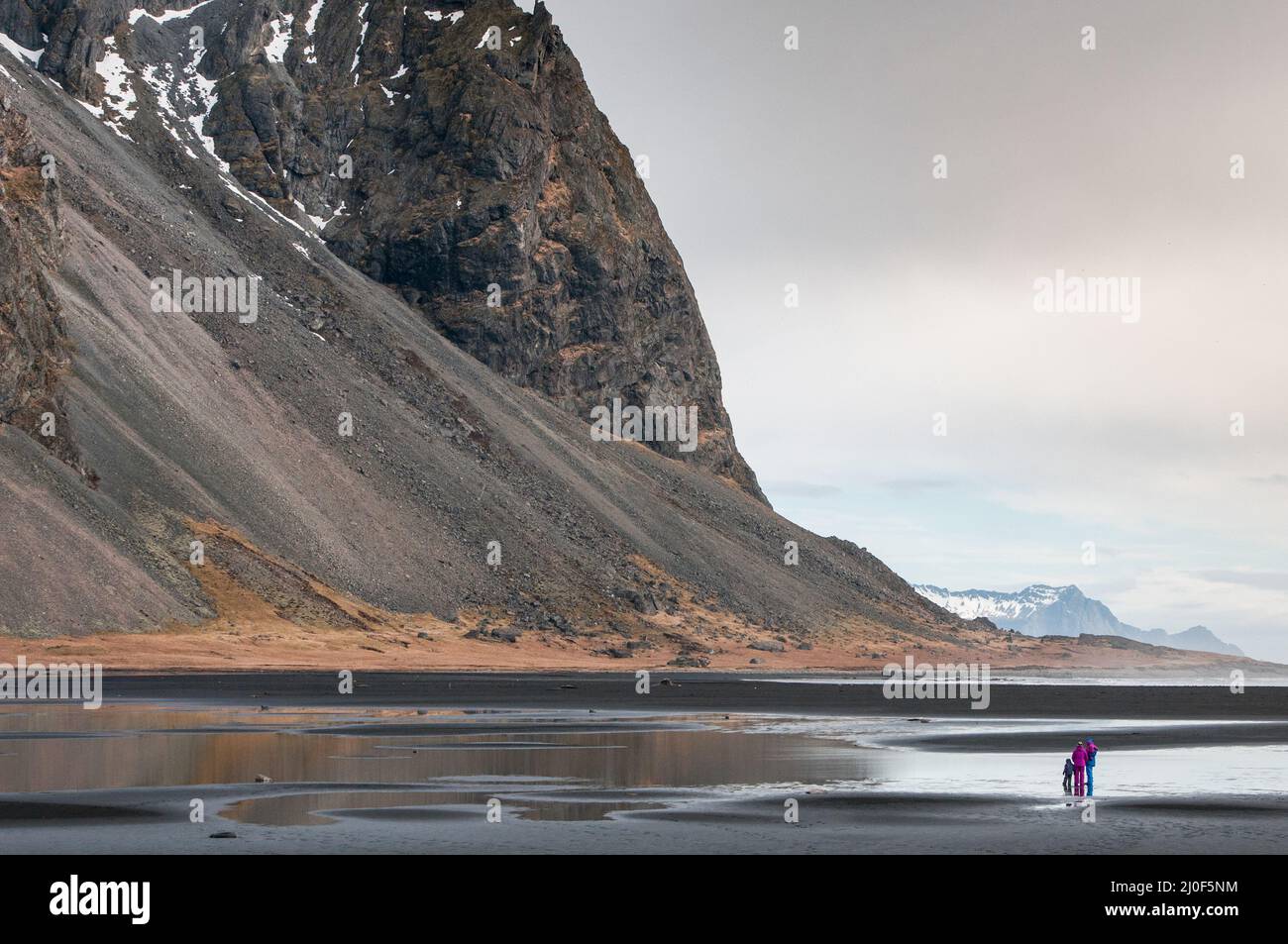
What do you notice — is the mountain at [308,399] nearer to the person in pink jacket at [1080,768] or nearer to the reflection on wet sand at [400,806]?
the reflection on wet sand at [400,806]

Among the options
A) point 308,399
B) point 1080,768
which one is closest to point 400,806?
point 1080,768

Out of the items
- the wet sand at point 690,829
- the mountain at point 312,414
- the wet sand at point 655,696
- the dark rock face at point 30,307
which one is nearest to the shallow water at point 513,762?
the wet sand at point 690,829

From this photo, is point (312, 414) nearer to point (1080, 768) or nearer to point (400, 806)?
point (400, 806)

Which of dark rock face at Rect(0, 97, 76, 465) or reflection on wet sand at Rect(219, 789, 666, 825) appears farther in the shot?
dark rock face at Rect(0, 97, 76, 465)

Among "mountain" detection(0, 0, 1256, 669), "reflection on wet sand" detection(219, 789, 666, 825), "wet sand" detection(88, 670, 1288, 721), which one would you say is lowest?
"wet sand" detection(88, 670, 1288, 721)

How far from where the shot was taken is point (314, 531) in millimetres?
120812

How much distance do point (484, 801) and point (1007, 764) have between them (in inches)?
685

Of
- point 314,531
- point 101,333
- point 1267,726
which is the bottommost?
point 1267,726

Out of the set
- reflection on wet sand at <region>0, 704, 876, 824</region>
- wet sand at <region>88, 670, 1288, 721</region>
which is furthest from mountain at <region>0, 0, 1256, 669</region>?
reflection on wet sand at <region>0, 704, 876, 824</region>

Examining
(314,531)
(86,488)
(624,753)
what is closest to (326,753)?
(624,753)

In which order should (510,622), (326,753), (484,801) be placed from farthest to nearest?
(510,622), (326,753), (484,801)

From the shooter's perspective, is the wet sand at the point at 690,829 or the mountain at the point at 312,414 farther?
the mountain at the point at 312,414

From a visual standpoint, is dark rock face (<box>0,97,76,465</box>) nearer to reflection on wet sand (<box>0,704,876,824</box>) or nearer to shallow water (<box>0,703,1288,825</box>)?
shallow water (<box>0,703,1288,825</box>)
